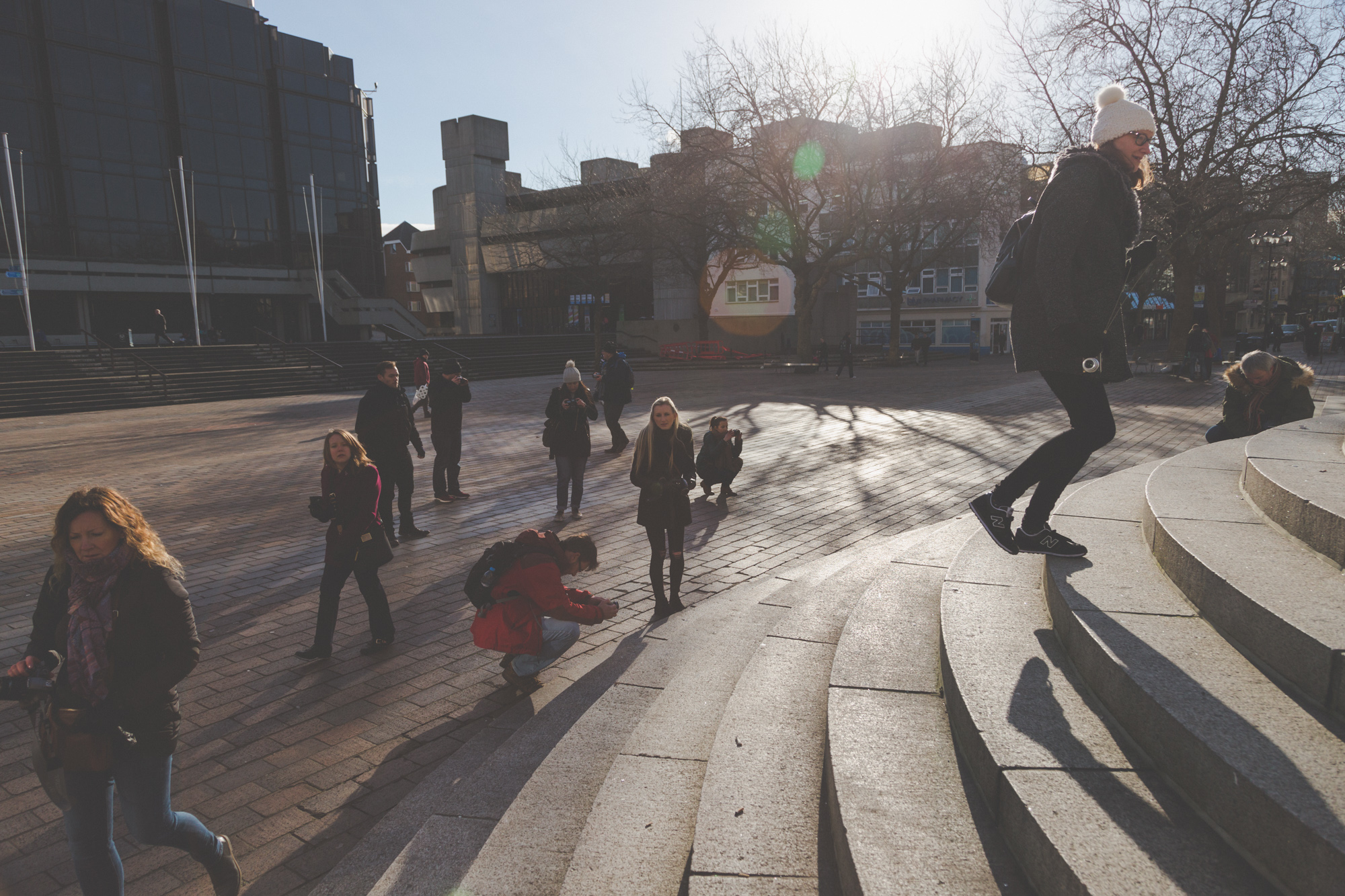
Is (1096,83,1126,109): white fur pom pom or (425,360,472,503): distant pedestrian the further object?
(425,360,472,503): distant pedestrian

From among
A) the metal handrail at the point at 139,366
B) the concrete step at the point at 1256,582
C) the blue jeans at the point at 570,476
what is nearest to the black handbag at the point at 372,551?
the blue jeans at the point at 570,476

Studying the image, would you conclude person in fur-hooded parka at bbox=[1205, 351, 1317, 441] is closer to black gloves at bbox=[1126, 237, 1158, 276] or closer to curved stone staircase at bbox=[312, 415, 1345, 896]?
curved stone staircase at bbox=[312, 415, 1345, 896]

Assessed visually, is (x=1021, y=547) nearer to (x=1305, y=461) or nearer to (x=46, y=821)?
(x=1305, y=461)

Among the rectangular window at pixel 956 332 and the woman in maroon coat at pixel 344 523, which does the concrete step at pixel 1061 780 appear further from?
the rectangular window at pixel 956 332

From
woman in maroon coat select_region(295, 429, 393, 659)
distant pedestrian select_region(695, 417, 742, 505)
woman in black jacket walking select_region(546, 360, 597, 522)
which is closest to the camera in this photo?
woman in maroon coat select_region(295, 429, 393, 659)

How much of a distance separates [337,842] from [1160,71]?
87.9 ft

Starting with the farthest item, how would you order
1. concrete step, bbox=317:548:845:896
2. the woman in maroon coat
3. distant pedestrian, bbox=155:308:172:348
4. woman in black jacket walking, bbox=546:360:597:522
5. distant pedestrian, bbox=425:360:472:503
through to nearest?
distant pedestrian, bbox=155:308:172:348 → distant pedestrian, bbox=425:360:472:503 → woman in black jacket walking, bbox=546:360:597:522 → the woman in maroon coat → concrete step, bbox=317:548:845:896

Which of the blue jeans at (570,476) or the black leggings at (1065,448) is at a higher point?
the black leggings at (1065,448)

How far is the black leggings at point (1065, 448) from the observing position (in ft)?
11.2

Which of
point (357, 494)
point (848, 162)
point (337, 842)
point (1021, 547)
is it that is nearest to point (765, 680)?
point (1021, 547)

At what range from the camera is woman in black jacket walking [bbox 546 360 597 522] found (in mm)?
8602

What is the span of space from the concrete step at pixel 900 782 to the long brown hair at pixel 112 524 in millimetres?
2420

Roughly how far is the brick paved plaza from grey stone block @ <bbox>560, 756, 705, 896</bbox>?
1.27 metres

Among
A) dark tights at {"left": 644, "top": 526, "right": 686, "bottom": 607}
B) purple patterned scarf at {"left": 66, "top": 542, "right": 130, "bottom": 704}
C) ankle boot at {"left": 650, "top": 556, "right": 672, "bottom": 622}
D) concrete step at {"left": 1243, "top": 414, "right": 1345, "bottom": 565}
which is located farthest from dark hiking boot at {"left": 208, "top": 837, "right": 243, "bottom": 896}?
concrete step at {"left": 1243, "top": 414, "right": 1345, "bottom": 565}
